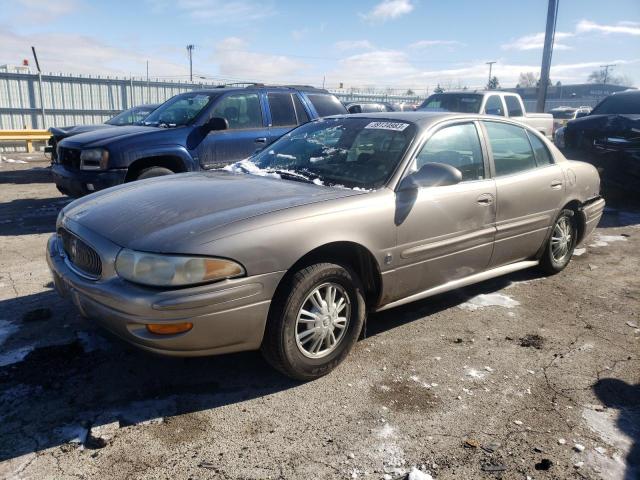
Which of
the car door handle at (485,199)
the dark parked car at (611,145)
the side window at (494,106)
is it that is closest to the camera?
the car door handle at (485,199)

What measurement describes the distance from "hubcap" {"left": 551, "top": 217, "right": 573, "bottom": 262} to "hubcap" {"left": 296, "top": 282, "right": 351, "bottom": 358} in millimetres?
2721

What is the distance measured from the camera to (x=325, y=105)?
818 centimetres

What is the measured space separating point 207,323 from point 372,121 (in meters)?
2.24

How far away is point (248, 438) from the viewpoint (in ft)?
8.61

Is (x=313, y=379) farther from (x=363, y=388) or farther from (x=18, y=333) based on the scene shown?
(x=18, y=333)

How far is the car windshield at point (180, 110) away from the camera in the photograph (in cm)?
714

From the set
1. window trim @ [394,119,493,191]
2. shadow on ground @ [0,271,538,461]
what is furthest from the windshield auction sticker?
shadow on ground @ [0,271,538,461]

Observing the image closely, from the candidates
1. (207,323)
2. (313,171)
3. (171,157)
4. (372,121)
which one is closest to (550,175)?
(372,121)

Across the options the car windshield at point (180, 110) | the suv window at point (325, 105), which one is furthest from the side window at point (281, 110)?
the car windshield at point (180, 110)

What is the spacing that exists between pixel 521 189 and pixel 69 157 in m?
5.57

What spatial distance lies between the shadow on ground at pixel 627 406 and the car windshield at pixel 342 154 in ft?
6.17

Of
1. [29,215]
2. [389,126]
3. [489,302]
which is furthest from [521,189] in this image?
[29,215]

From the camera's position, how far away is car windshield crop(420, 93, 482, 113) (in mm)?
11906

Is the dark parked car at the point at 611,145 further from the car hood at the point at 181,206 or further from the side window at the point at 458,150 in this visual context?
the car hood at the point at 181,206
